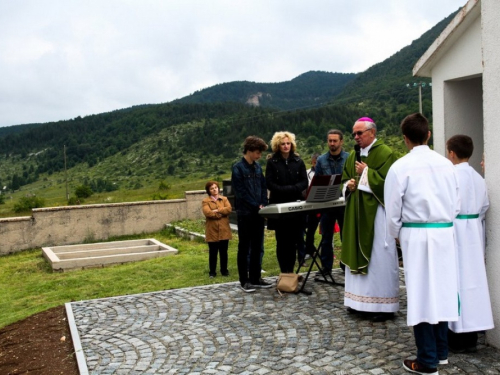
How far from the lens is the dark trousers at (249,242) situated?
8.07 m

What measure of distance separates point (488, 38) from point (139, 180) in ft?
227

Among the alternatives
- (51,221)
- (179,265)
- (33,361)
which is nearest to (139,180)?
(51,221)

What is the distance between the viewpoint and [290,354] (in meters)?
5.46

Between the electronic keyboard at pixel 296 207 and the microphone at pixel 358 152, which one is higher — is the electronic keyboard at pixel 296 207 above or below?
below

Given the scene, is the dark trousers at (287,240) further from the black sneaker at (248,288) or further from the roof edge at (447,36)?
the roof edge at (447,36)

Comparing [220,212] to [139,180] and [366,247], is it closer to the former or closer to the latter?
[366,247]

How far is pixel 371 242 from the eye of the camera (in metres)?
6.31

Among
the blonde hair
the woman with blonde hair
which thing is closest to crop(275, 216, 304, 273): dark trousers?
the woman with blonde hair

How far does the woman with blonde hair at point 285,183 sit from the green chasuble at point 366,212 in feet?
5.09

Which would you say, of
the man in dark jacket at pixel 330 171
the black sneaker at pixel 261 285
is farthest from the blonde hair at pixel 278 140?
the black sneaker at pixel 261 285

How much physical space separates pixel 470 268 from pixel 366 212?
1414 mm

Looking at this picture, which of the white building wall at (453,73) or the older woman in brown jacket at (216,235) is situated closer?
the white building wall at (453,73)

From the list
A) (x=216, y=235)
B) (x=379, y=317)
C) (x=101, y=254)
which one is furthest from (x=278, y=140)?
(x=101, y=254)

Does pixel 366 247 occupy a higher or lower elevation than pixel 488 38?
lower
